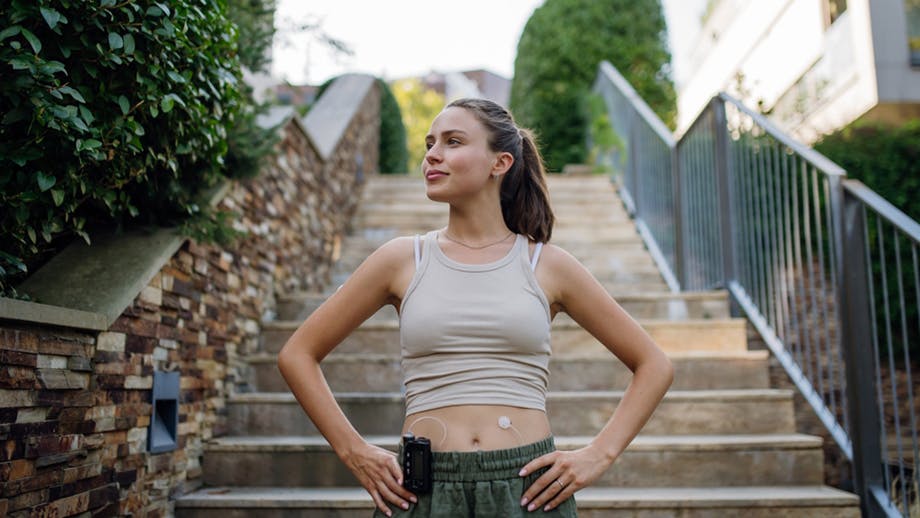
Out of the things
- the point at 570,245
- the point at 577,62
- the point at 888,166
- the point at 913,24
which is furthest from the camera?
the point at 577,62

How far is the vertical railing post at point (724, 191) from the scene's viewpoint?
405cm

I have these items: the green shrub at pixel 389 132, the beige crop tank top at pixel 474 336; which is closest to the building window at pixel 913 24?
the green shrub at pixel 389 132

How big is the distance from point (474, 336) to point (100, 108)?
1374 mm

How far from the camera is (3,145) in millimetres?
1797

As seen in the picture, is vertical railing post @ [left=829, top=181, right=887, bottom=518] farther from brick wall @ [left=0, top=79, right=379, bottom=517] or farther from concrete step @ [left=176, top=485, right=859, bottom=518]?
brick wall @ [left=0, top=79, right=379, bottom=517]

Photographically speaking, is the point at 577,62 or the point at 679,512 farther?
the point at 577,62

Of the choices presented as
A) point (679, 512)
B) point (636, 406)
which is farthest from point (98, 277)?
point (679, 512)

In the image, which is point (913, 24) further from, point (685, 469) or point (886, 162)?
point (685, 469)

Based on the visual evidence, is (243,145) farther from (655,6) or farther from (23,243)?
(655,6)

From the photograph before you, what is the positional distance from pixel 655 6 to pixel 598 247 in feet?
19.7

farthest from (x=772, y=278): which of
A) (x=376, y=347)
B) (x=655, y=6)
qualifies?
(x=655, y=6)

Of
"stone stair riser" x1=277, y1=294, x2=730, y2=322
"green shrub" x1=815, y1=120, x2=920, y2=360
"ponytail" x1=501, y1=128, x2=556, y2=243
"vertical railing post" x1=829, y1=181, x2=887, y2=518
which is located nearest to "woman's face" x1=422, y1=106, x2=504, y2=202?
"ponytail" x1=501, y1=128, x2=556, y2=243

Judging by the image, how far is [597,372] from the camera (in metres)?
3.35

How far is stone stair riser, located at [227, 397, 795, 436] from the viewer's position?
9.95ft
